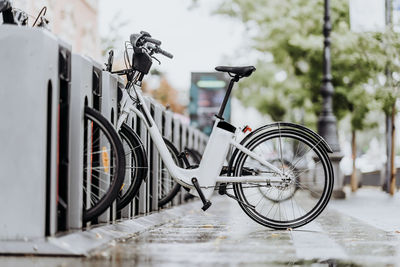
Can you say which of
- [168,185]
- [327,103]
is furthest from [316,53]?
[168,185]

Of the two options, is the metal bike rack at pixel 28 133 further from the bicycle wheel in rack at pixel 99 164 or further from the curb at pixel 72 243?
the bicycle wheel in rack at pixel 99 164

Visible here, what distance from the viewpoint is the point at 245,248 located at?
18.2 ft

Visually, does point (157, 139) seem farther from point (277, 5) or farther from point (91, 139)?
point (277, 5)

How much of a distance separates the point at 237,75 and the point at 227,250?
2127 millimetres

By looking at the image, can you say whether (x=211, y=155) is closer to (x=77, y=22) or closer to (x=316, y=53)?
(x=316, y=53)

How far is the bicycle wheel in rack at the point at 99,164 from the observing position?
229 inches

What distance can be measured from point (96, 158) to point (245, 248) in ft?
5.59

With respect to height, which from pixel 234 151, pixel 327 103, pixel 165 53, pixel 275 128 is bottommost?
pixel 234 151

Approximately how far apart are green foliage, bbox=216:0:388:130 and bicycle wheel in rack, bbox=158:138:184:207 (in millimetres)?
9806

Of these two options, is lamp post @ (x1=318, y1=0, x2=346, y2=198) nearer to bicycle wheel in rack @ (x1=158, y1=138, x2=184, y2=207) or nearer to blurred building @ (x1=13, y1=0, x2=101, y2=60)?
bicycle wheel in rack @ (x1=158, y1=138, x2=184, y2=207)

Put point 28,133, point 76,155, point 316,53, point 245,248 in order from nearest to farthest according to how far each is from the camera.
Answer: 1. point 28,133
2. point 245,248
3. point 76,155
4. point 316,53

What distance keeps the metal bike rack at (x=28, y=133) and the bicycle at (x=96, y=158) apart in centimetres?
38

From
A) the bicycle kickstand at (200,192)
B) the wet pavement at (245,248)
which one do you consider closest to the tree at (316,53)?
the wet pavement at (245,248)

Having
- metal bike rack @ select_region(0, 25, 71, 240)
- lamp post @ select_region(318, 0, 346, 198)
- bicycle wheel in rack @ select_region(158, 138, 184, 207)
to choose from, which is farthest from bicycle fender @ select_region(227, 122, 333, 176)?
lamp post @ select_region(318, 0, 346, 198)
